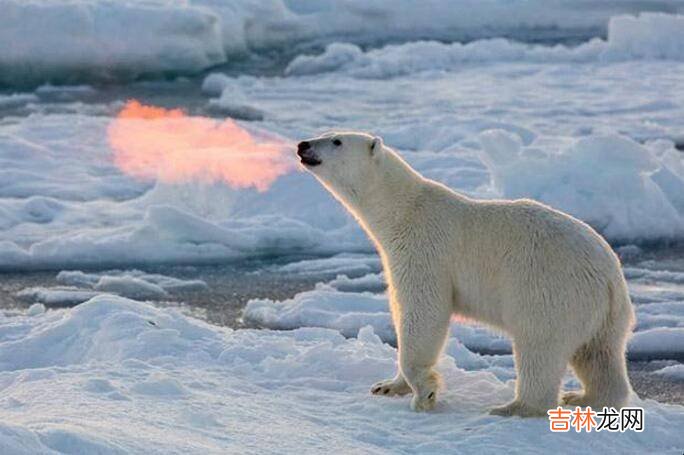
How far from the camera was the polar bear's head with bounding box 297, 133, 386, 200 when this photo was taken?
14.9ft

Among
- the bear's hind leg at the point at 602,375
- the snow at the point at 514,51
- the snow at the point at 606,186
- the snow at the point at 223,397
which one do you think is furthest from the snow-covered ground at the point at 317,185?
the bear's hind leg at the point at 602,375

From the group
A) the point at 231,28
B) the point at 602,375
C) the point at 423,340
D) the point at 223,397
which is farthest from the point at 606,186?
the point at 231,28

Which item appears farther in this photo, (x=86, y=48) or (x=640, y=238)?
(x=86, y=48)

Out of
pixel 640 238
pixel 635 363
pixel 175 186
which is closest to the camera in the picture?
pixel 635 363

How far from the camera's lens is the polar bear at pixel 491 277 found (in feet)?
13.6

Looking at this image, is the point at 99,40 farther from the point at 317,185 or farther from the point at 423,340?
the point at 423,340

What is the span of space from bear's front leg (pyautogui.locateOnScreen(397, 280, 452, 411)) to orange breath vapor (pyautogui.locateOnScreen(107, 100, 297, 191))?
5.10 m

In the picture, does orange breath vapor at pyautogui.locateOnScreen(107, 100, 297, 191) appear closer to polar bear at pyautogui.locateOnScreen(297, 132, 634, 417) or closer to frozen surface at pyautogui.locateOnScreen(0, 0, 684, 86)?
frozen surface at pyautogui.locateOnScreen(0, 0, 684, 86)

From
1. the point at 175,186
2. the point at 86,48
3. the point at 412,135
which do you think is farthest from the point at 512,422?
the point at 86,48

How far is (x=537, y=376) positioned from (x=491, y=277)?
0.39 meters

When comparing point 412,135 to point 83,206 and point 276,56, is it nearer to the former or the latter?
point 83,206

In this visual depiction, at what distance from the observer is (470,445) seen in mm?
3910

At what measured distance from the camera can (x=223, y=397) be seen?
4.33 meters

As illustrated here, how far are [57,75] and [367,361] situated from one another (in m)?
13.0
